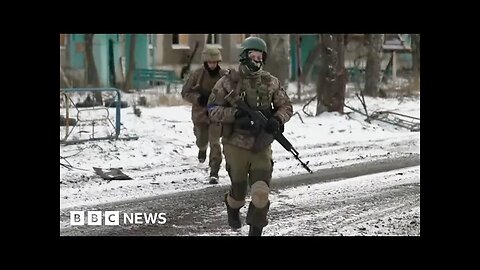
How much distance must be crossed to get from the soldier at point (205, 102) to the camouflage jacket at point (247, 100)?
446 mm

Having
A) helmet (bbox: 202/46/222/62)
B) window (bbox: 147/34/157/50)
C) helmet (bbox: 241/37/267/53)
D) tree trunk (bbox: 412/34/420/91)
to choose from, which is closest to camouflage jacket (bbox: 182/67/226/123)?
helmet (bbox: 202/46/222/62)

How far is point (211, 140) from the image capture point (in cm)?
636

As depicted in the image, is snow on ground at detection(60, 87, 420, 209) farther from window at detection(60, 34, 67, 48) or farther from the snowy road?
window at detection(60, 34, 67, 48)

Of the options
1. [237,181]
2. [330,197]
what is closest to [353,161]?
[330,197]

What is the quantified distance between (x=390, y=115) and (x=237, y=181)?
1.68 m

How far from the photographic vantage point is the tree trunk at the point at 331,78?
6762mm

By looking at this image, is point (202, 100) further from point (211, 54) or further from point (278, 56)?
point (278, 56)

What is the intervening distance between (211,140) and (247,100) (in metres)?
0.70

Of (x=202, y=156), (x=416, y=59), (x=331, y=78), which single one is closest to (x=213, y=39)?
(x=202, y=156)

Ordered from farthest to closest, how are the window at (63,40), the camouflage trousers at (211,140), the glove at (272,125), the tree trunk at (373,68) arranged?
1. the tree trunk at (373,68)
2. the camouflage trousers at (211,140)
3. the window at (63,40)
4. the glove at (272,125)

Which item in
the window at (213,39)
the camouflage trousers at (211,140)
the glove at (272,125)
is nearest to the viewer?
the glove at (272,125)

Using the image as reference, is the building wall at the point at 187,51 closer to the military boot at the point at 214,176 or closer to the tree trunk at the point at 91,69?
the tree trunk at the point at 91,69

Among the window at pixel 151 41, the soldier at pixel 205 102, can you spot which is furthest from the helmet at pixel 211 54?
the window at pixel 151 41

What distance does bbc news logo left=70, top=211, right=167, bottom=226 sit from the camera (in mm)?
6172
